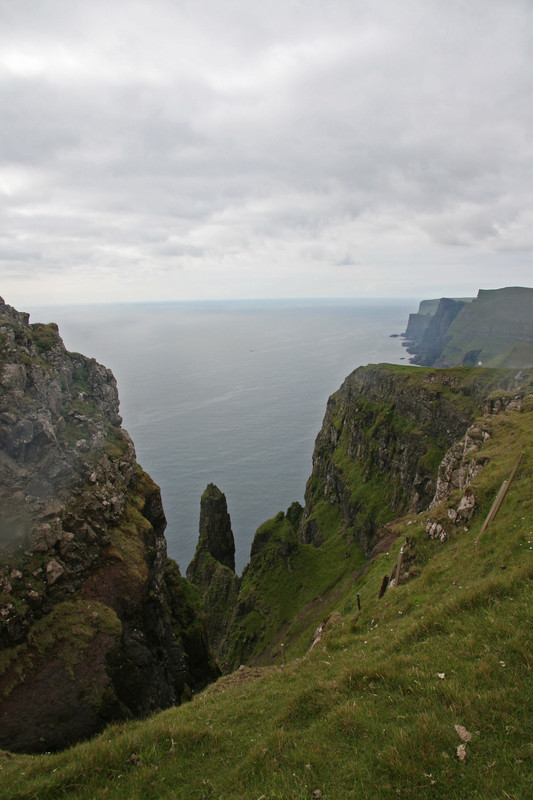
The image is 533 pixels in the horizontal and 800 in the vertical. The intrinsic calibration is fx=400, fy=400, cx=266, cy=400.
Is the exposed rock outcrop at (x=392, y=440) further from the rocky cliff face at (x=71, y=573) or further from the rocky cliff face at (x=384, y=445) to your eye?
the rocky cliff face at (x=71, y=573)

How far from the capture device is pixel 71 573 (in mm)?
31016

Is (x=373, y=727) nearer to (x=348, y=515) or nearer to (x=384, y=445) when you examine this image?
(x=384, y=445)

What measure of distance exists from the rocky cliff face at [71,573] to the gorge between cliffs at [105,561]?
10 centimetres

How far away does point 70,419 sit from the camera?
141 ft

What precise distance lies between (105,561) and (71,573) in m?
3.32

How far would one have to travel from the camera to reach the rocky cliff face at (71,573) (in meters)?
26.0

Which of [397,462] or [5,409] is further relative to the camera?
[397,462]

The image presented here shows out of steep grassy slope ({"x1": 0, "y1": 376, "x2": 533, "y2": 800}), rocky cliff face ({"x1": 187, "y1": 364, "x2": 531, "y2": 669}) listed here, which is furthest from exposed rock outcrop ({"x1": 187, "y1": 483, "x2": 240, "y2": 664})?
steep grassy slope ({"x1": 0, "y1": 376, "x2": 533, "y2": 800})

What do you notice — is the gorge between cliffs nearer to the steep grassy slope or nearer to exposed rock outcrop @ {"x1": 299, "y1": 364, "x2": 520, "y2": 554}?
exposed rock outcrop @ {"x1": 299, "y1": 364, "x2": 520, "y2": 554}

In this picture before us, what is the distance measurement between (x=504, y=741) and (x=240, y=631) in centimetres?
7142

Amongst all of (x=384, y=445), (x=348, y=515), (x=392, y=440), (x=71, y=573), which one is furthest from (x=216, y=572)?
(x=71, y=573)

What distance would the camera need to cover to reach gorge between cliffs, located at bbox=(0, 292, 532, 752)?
2658 centimetres

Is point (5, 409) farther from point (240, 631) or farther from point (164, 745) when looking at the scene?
point (240, 631)

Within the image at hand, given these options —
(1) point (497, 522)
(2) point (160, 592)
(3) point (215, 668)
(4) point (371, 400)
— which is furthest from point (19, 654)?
(4) point (371, 400)
